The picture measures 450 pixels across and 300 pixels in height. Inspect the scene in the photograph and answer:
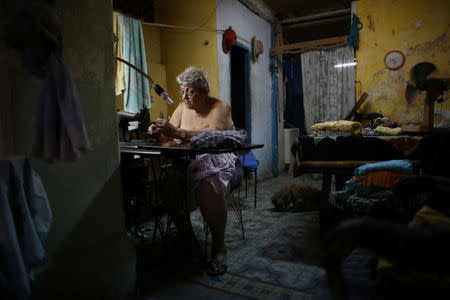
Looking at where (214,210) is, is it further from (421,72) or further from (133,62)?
(421,72)

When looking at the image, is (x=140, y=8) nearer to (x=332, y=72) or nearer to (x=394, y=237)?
(x=332, y=72)

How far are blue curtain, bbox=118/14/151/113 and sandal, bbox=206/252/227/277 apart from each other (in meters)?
2.45

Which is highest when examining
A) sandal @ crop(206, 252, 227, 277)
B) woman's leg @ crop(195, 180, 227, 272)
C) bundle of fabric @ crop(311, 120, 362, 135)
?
bundle of fabric @ crop(311, 120, 362, 135)

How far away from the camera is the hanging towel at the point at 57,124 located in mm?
1098

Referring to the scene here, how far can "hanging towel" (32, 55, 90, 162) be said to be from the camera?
3.60 feet

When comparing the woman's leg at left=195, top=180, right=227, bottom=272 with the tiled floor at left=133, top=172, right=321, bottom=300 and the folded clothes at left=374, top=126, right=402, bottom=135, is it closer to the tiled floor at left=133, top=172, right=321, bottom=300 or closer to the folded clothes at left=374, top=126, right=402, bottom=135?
the tiled floor at left=133, top=172, right=321, bottom=300

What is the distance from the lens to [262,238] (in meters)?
2.81

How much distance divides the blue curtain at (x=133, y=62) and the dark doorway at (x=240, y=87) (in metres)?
2.14

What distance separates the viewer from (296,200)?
12.3 feet

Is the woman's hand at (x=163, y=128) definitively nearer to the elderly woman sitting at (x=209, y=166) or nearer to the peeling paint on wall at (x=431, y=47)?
the elderly woman sitting at (x=209, y=166)

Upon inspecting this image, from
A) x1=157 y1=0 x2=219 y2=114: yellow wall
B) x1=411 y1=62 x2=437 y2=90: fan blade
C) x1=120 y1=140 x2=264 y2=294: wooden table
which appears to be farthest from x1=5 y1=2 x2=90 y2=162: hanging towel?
x1=411 y1=62 x2=437 y2=90: fan blade

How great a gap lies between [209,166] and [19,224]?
1369 millimetres

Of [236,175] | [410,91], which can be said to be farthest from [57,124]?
[410,91]

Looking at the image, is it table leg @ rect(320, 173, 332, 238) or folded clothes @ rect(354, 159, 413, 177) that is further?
table leg @ rect(320, 173, 332, 238)
